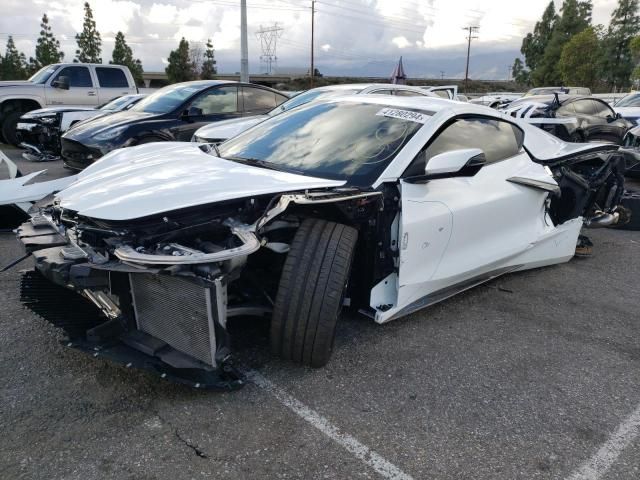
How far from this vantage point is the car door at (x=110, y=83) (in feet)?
41.8

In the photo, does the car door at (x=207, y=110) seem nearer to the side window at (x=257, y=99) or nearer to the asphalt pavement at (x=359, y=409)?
the side window at (x=257, y=99)

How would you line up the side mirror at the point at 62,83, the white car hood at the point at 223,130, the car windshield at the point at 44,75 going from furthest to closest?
the car windshield at the point at 44,75 < the side mirror at the point at 62,83 < the white car hood at the point at 223,130

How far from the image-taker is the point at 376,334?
3.32 metres

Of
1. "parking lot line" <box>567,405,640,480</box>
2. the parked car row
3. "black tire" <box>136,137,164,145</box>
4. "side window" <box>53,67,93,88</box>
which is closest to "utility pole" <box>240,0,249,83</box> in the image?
"side window" <box>53,67,93,88</box>

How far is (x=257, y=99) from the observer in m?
8.80

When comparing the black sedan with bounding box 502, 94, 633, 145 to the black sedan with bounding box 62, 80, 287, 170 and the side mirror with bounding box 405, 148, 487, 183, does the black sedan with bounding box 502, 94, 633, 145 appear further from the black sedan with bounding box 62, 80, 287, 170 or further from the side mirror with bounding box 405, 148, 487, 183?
the side mirror with bounding box 405, 148, 487, 183

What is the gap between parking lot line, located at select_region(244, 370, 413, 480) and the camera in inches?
84.3

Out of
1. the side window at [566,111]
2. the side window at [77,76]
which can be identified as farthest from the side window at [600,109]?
the side window at [77,76]

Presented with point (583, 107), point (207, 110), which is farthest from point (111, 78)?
point (583, 107)

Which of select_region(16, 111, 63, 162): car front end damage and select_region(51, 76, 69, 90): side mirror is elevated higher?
select_region(51, 76, 69, 90): side mirror

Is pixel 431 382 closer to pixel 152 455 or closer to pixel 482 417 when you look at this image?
pixel 482 417

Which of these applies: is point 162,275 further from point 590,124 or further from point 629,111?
point 629,111

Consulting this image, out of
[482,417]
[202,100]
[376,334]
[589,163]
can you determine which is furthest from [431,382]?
[202,100]

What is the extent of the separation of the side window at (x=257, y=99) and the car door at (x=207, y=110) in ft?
0.57
